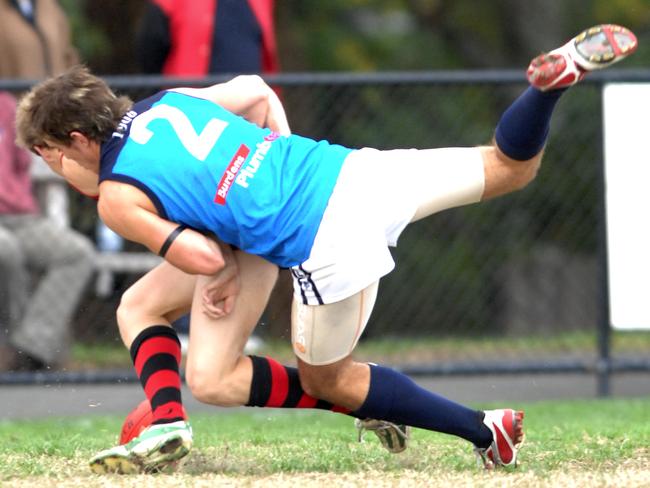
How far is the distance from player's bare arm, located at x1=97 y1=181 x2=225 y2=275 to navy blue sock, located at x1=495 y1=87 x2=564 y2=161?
1022 millimetres

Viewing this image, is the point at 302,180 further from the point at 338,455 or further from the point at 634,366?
the point at 634,366

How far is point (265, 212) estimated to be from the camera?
477cm

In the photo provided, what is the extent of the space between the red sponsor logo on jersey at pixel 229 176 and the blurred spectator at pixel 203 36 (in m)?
4.16

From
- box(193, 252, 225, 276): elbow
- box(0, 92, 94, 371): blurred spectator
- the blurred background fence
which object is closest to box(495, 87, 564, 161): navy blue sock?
box(193, 252, 225, 276): elbow

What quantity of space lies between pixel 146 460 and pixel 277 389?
57cm

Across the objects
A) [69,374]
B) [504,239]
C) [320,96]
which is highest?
[320,96]

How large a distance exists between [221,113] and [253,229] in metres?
0.45

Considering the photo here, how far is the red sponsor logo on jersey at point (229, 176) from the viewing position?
478 centimetres

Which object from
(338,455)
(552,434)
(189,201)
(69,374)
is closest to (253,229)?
(189,201)

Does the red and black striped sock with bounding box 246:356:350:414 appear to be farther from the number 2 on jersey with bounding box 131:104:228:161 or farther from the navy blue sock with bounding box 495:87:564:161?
the navy blue sock with bounding box 495:87:564:161

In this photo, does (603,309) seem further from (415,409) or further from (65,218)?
(415,409)

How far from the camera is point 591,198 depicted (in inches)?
348

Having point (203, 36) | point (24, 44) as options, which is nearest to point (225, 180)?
point (203, 36)

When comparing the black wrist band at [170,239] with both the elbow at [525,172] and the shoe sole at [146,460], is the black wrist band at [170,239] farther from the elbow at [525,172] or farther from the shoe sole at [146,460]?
the elbow at [525,172]
